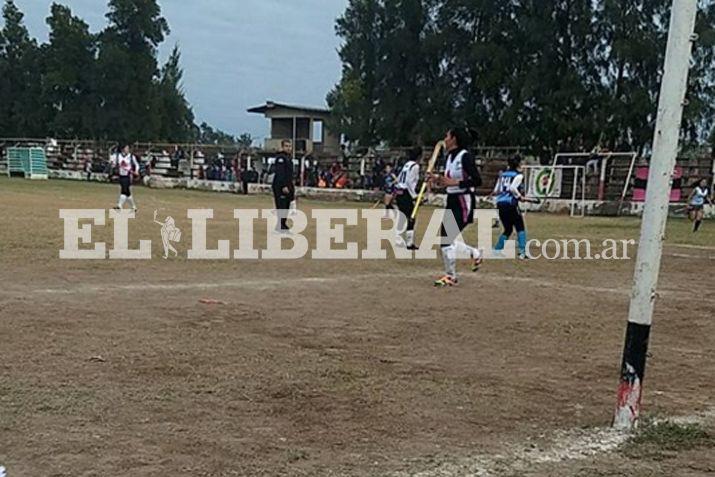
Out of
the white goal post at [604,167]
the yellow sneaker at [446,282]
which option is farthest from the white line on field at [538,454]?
the white goal post at [604,167]

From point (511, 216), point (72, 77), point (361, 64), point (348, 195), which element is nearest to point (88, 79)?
point (72, 77)

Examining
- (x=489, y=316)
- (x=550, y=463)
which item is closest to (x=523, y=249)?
(x=489, y=316)

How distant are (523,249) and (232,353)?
922cm

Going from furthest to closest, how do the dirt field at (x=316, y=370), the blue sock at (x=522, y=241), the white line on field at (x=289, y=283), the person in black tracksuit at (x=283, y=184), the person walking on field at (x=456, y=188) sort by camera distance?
the person in black tracksuit at (x=283, y=184) < the blue sock at (x=522, y=241) < the person walking on field at (x=456, y=188) < the white line on field at (x=289, y=283) < the dirt field at (x=316, y=370)

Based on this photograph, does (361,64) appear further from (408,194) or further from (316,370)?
(316,370)

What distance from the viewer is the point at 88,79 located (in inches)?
2670

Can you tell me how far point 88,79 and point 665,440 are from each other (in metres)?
68.4

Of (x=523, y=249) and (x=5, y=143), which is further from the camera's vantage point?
(x=5, y=143)

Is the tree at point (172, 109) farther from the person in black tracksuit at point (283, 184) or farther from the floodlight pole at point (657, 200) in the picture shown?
the floodlight pole at point (657, 200)

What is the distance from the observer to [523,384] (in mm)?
5852

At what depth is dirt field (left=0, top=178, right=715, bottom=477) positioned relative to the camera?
4316mm

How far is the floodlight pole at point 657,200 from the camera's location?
15.5ft

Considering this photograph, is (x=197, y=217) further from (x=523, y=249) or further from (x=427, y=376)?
(x=427, y=376)

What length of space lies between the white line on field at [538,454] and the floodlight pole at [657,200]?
0.21m
